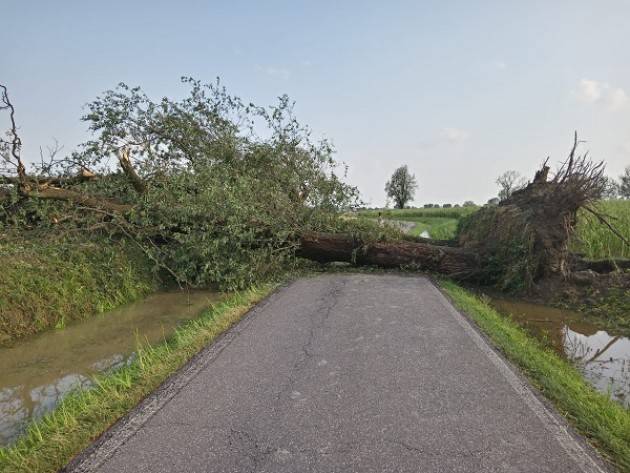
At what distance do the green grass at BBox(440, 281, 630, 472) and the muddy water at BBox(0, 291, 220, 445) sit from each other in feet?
14.9

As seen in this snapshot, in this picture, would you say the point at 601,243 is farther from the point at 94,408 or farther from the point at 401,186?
the point at 401,186

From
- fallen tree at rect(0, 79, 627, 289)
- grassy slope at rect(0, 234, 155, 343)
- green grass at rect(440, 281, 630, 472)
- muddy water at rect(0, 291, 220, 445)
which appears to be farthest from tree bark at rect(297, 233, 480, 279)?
grassy slope at rect(0, 234, 155, 343)

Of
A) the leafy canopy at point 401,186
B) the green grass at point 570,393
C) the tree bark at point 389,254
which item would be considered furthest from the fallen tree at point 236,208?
the leafy canopy at point 401,186

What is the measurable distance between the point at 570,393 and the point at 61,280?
7275 millimetres

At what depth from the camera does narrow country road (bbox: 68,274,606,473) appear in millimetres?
2803

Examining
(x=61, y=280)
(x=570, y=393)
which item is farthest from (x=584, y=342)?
(x=61, y=280)

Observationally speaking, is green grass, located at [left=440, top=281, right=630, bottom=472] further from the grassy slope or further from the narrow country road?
the grassy slope

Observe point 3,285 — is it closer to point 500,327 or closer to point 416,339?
point 416,339

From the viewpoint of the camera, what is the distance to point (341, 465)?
8.99ft

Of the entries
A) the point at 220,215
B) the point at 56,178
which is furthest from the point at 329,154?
the point at 56,178

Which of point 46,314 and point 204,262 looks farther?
point 204,262

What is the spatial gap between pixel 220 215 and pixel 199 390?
5626 mm

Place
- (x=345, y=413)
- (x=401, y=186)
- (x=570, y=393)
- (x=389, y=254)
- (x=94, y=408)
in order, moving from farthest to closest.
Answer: (x=401, y=186) → (x=389, y=254) → (x=570, y=393) → (x=94, y=408) → (x=345, y=413)

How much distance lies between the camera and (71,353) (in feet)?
18.0
